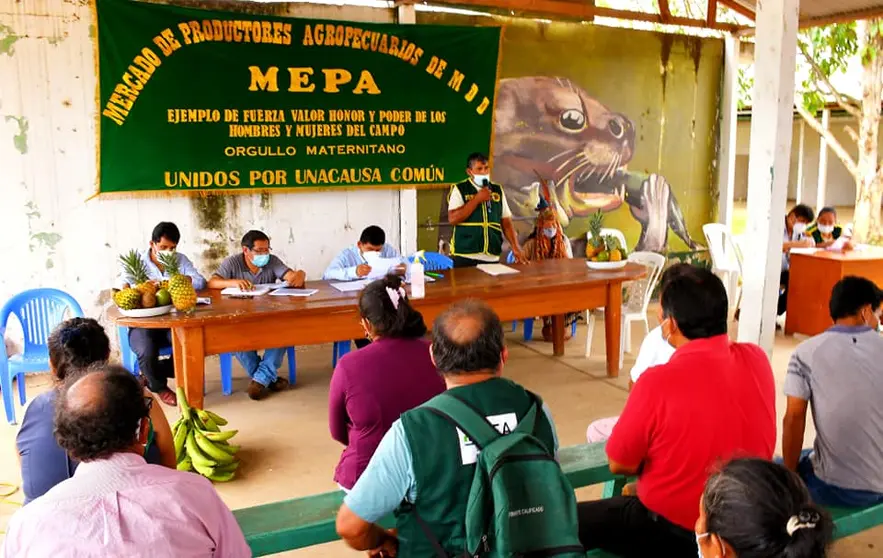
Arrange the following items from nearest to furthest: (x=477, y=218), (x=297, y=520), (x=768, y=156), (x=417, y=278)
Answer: (x=297, y=520)
(x=768, y=156)
(x=417, y=278)
(x=477, y=218)

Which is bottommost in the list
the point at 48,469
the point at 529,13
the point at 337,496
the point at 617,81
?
the point at 337,496

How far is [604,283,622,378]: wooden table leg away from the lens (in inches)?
208

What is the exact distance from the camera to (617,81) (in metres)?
7.36

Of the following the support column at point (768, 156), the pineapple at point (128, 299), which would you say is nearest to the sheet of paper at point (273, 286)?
the pineapple at point (128, 299)

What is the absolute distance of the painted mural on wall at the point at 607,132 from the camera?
22.4ft

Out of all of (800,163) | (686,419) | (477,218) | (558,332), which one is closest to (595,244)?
(558,332)

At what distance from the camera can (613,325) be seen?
5340 millimetres

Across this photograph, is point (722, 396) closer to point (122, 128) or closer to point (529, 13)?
point (122, 128)

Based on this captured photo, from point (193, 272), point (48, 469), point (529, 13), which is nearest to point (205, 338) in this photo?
point (193, 272)

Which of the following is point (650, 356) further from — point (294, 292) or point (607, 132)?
point (607, 132)

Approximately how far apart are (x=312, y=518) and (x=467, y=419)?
904 mm

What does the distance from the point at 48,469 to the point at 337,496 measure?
2.87ft

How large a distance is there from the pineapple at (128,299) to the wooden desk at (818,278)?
515 cm

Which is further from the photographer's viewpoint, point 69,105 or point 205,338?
point 69,105
